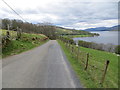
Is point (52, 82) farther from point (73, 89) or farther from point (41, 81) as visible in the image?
point (73, 89)

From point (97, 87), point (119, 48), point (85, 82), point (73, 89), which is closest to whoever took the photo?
point (73, 89)

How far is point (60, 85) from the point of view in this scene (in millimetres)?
4633

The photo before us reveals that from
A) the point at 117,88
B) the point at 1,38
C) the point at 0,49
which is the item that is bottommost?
the point at 117,88

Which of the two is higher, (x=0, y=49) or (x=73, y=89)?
(x=0, y=49)

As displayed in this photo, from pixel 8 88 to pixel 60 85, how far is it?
215 centimetres

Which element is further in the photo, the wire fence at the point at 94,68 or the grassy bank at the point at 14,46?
the grassy bank at the point at 14,46

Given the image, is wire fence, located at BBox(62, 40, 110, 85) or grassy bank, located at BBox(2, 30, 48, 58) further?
grassy bank, located at BBox(2, 30, 48, 58)

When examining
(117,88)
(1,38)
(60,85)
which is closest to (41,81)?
(60,85)

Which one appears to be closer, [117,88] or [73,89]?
[73,89]

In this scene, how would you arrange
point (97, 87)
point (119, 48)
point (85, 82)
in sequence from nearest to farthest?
point (97, 87), point (85, 82), point (119, 48)

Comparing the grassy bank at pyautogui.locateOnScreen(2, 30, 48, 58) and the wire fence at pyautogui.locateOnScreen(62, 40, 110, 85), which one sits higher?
the grassy bank at pyautogui.locateOnScreen(2, 30, 48, 58)

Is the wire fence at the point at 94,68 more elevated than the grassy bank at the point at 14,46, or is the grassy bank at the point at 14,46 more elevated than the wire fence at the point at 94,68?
the grassy bank at the point at 14,46

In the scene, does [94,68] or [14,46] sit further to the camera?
[14,46]

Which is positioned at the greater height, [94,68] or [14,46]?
[14,46]
